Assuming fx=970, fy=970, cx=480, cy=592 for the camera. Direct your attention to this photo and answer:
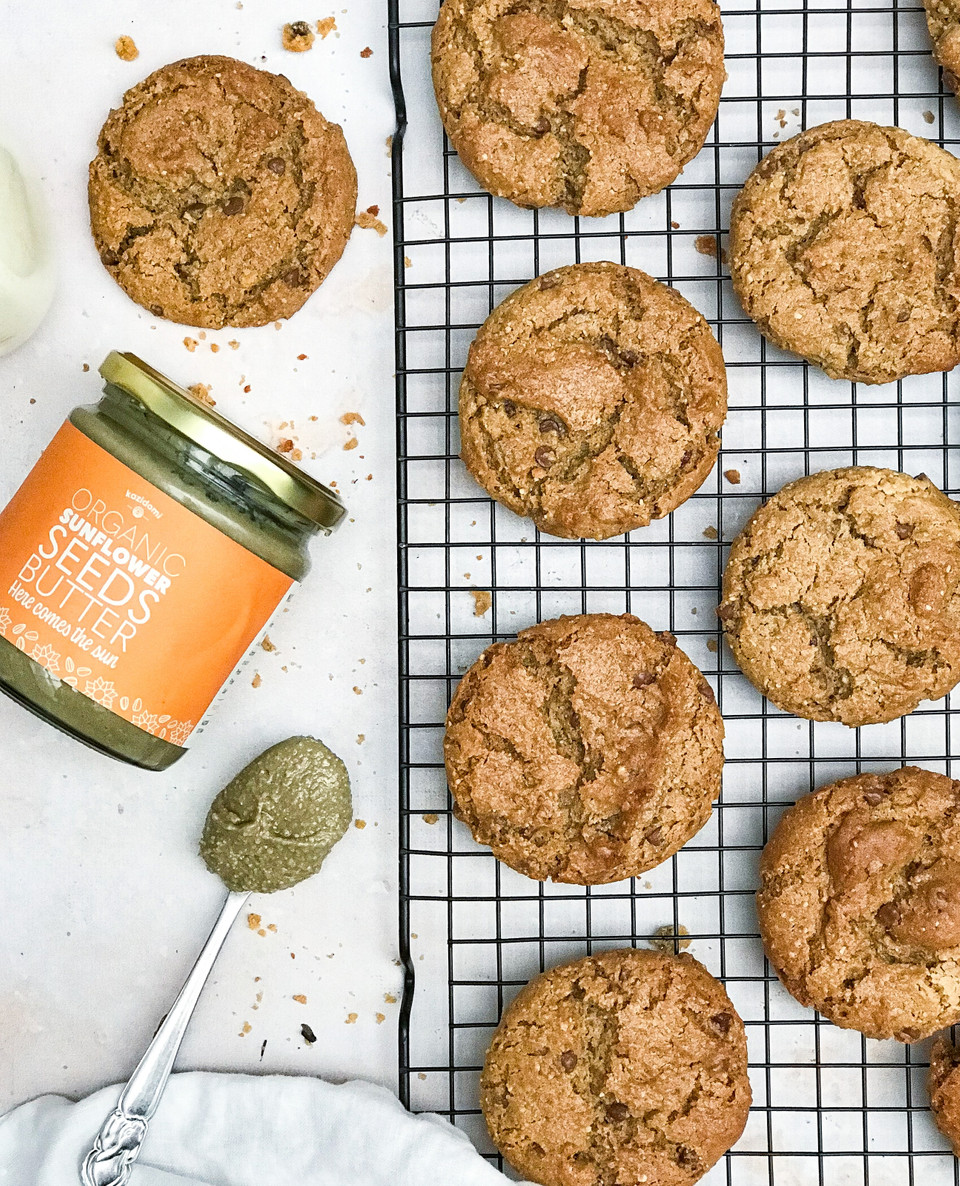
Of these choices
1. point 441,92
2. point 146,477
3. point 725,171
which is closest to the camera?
point 146,477

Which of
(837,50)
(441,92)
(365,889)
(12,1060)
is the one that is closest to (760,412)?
(837,50)

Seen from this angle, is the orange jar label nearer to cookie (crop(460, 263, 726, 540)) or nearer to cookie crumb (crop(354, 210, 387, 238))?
cookie (crop(460, 263, 726, 540))

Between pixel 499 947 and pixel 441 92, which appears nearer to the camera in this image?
pixel 441 92

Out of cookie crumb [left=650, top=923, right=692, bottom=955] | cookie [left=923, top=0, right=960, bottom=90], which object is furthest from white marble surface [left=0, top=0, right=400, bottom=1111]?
cookie [left=923, top=0, right=960, bottom=90]

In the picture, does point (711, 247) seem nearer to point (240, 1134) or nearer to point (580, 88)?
point (580, 88)

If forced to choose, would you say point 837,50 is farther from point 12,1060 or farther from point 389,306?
point 12,1060

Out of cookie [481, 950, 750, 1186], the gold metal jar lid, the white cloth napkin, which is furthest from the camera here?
the white cloth napkin
